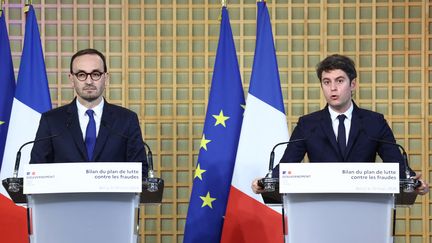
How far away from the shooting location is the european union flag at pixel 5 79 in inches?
231

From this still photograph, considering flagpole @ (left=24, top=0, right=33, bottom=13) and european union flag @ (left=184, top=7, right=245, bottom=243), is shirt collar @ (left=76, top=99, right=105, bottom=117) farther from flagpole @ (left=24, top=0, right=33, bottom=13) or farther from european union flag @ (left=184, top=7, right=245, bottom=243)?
flagpole @ (left=24, top=0, right=33, bottom=13)

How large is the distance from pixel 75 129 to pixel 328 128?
1.38 metres

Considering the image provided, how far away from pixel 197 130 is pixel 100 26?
46.3 inches

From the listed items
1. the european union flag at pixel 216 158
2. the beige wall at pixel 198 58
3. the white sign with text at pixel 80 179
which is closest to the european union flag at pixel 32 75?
the beige wall at pixel 198 58

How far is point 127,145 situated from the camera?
4.34 m

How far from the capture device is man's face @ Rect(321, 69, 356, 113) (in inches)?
171

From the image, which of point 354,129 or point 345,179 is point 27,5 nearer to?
point 354,129

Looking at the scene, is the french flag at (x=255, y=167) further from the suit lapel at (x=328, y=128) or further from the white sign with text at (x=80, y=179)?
the white sign with text at (x=80, y=179)

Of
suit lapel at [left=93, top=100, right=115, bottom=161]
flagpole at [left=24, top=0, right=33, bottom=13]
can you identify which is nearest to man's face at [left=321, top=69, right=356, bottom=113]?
suit lapel at [left=93, top=100, right=115, bottom=161]

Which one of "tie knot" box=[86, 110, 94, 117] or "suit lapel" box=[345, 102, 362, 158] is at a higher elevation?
"tie knot" box=[86, 110, 94, 117]

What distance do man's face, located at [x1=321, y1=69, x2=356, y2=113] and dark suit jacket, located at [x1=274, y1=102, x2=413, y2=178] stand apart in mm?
79

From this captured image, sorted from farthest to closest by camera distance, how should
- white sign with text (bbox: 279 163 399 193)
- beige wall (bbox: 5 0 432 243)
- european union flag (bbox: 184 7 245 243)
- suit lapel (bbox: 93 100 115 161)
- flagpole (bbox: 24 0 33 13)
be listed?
1. beige wall (bbox: 5 0 432 243)
2. flagpole (bbox: 24 0 33 13)
3. european union flag (bbox: 184 7 245 243)
4. suit lapel (bbox: 93 100 115 161)
5. white sign with text (bbox: 279 163 399 193)

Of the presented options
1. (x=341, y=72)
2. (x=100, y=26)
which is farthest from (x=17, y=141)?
(x=341, y=72)

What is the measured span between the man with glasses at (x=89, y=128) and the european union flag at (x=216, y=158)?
1.43 meters
